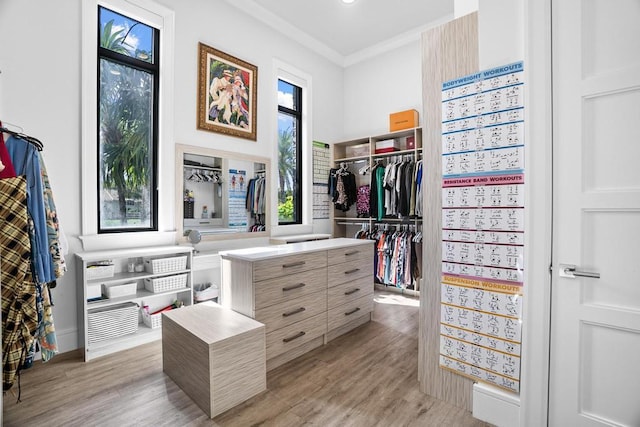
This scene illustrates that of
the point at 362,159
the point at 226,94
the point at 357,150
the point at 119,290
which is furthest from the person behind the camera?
the point at 357,150

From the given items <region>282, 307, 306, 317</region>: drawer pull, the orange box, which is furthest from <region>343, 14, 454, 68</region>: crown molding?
<region>282, 307, 306, 317</region>: drawer pull

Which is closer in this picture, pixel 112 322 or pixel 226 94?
pixel 112 322

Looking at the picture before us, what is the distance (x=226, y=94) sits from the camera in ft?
11.4

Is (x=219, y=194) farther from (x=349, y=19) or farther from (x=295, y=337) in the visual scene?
(x=349, y=19)

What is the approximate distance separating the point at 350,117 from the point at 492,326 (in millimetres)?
4183

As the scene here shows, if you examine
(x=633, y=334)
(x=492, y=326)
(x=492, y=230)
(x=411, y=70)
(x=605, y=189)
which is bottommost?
(x=492, y=326)

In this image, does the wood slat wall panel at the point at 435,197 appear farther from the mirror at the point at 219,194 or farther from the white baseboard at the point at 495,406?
the mirror at the point at 219,194

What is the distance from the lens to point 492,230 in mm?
1594

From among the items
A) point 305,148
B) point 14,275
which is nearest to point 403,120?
point 305,148

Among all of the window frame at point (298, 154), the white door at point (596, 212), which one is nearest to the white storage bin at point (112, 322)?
the window frame at point (298, 154)

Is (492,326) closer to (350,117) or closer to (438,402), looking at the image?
(438,402)

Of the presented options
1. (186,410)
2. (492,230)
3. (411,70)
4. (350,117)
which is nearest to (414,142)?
(411,70)

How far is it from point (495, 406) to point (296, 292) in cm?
137

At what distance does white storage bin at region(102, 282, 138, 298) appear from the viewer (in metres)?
2.50
